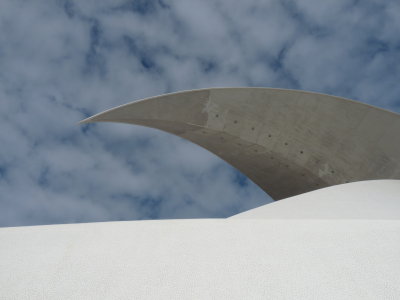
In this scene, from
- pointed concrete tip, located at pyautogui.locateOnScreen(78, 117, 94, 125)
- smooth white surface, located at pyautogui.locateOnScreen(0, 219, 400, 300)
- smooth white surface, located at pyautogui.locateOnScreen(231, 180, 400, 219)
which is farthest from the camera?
pointed concrete tip, located at pyautogui.locateOnScreen(78, 117, 94, 125)

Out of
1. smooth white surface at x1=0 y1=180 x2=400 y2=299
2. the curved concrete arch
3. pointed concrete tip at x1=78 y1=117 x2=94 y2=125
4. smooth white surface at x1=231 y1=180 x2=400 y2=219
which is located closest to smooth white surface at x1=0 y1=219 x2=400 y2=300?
smooth white surface at x1=0 y1=180 x2=400 y2=299

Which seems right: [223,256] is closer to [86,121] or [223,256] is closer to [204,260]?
[204,260]

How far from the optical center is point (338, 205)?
4918 mm

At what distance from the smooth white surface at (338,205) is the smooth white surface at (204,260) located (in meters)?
0.99

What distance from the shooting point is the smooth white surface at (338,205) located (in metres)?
4.38

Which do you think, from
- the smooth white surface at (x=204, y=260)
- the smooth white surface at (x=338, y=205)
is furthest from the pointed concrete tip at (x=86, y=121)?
the smooth white surface at (x=338, y=205)

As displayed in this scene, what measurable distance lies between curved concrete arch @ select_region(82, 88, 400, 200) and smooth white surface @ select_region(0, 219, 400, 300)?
6.24 metres

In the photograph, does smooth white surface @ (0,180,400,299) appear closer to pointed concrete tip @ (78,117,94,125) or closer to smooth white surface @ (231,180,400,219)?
smooth white surface @ (231,180,400,219)

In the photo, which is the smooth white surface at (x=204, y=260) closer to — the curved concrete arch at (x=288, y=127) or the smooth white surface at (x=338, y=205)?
the smooth white surface at (x=338, y=205)

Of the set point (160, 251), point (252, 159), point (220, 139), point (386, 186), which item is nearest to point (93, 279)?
point (160, 251)

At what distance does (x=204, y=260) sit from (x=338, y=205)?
3061 mm

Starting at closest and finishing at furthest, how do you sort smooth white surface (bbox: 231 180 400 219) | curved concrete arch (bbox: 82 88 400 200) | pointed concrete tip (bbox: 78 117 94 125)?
smooth white surface (bbox: 231 180 400 219) → pointed concrete tip (bbox: 78 117 94 125) → curved concrete arch (bbox: 82 88 400 200)

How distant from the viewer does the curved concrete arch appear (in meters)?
9.76

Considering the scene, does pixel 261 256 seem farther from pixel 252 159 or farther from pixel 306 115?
pixel 252 159
